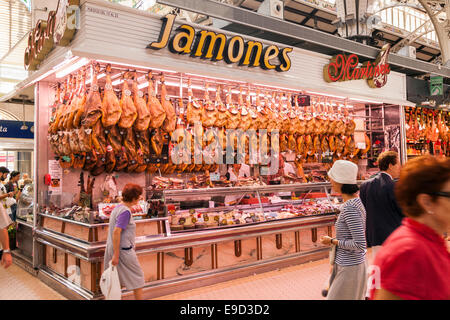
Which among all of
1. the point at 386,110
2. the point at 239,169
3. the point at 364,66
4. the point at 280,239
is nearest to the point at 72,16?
the point at 239,169

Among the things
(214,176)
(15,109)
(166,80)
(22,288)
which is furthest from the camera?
(15,109)

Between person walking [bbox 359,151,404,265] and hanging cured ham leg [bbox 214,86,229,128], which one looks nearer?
person walking [bbox 359,151,404,265]

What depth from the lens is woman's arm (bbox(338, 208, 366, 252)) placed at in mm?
2998

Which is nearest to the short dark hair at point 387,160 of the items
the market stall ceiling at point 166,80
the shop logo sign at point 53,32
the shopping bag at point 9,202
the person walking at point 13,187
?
the market stall ceiling at point 166,80

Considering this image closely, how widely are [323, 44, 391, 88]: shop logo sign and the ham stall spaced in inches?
9.1

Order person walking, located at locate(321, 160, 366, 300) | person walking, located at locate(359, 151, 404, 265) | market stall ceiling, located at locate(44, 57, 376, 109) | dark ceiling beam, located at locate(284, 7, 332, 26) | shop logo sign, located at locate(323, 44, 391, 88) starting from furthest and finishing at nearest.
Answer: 1. dark ceiling beam, located at locate(284, 7, 332, 26)
2. shop logo sign, located at locate(323, 44, 391, 88)
3. market stall ceiling, located at locate(44, 57, 376, 109)
4. person walking, located at locate(359, 151, 404, 265)
5. person walking, located at locate(321, 160, 366, 300)

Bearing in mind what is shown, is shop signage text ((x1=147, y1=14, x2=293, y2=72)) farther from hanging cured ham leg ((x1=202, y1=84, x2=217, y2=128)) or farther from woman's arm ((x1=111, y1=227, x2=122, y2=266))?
woman's arm ((x1=111, y1=227, x2=122, y2=266))

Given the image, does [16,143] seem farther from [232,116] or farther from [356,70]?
[356,70]

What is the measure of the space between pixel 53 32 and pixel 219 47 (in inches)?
97.9

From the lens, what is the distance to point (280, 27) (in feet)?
23.7

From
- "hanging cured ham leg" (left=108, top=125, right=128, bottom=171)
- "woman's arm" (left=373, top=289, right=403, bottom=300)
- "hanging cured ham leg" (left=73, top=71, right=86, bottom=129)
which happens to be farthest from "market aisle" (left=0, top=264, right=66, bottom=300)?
"woman's arm" (left=373, top=289, right=403, bottom=300)

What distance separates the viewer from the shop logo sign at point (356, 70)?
25.3 ft

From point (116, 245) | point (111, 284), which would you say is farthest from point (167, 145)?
point (111, 284)

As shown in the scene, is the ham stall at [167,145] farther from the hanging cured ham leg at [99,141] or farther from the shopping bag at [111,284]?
the shopping bag at [111,284]
